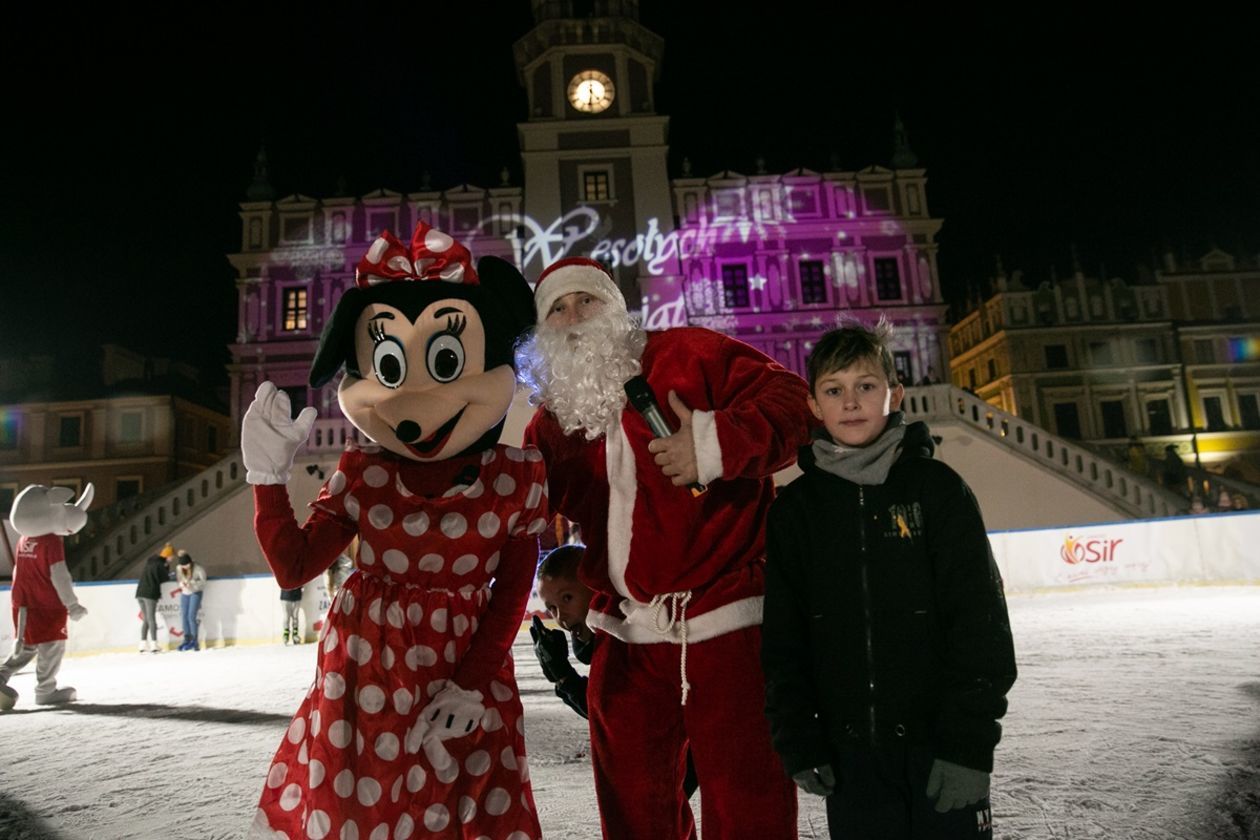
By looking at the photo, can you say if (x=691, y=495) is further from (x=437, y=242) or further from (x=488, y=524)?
(x=437, y=242)

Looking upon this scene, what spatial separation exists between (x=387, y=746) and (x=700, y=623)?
0.87 m

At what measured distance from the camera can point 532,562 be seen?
2430 millimetres

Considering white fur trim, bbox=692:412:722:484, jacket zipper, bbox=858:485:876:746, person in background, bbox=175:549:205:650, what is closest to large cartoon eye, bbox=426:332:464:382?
white fur trim, bbox=692:412:722:484

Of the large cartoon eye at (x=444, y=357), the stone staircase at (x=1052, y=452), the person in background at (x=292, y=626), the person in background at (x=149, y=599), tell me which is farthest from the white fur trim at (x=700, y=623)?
the stone staircase at (x=1052, y=452)

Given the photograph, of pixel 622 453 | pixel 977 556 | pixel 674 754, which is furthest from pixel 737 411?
pixel 674 754

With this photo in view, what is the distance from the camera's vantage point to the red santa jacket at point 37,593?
752cm

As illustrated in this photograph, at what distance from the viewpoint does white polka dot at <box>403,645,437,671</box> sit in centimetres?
214

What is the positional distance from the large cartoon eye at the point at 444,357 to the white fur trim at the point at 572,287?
33 centimetres

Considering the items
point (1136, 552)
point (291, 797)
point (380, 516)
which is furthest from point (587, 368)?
point (1136, 552)

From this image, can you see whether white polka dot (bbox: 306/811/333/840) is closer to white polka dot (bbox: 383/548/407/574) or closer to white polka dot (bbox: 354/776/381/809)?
white polka dot (bbox: 354/776/381/809)

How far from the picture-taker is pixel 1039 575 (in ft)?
47.0

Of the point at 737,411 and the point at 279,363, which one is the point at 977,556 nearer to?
the point at 737,411

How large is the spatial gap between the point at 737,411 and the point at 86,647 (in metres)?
13.7

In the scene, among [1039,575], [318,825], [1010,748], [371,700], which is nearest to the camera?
[318,825]
